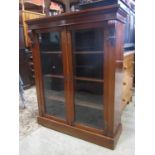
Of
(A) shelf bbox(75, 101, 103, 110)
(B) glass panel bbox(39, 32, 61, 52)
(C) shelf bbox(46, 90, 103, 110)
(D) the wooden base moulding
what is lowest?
(D) the wooden base moulding

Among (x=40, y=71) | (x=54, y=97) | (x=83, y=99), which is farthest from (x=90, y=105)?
(x=40, y=71)

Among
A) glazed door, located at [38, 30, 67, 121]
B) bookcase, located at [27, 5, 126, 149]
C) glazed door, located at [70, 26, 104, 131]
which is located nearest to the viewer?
bookcase, located at [27, 5, 126, 149]

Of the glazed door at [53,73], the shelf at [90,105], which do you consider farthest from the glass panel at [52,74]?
the shelf at [90,105]

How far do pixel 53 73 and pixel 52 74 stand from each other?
0.06ft

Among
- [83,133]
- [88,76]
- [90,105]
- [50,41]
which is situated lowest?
[83,133]

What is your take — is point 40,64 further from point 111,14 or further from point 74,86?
point 111,14

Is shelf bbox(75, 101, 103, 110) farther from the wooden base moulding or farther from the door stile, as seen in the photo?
the wooden base moulding

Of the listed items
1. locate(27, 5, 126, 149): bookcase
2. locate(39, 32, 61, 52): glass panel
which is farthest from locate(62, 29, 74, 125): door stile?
locate(39, 32, 61, 52): glass panel

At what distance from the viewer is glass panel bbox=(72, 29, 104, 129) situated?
5.21ft

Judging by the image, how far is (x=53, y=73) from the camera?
194 cm

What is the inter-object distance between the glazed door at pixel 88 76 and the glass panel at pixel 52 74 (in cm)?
18

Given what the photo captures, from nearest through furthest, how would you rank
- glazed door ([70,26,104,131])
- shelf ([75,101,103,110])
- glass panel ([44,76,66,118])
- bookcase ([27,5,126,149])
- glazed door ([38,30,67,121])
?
bookcase ([27,5,126,149]) → glazed door ([70,26,104,131]) → shelf ([75,101,103,110]) → glazed door ([38,30,67,121]) → glass panel ([44,76,66,118])

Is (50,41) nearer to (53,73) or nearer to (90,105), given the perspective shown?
(53,73)
